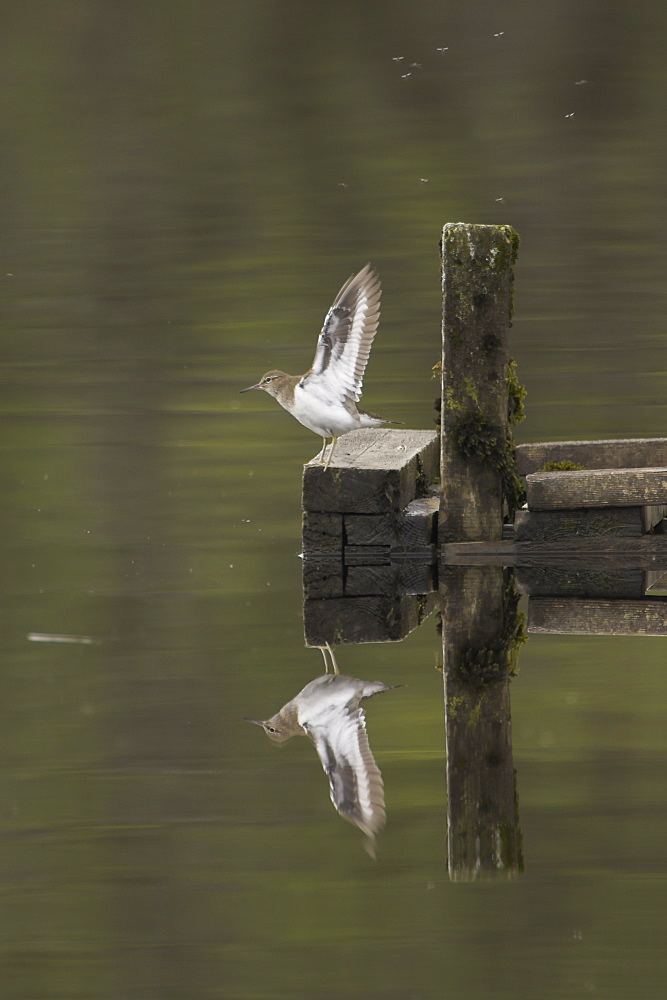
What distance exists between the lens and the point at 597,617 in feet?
22.4

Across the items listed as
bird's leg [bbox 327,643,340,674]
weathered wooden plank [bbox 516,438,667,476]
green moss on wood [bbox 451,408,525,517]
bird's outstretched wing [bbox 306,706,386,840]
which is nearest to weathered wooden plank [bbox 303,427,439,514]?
green moss on wood [bbox 451,408,525,517]

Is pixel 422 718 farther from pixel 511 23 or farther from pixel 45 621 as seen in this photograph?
pixel 511 23

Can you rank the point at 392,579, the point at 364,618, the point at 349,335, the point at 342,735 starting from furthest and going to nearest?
1. the point at 349,335
2. the point at 392,579
3. the point at 364,618
4. the point at 342,735

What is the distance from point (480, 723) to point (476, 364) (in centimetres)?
290

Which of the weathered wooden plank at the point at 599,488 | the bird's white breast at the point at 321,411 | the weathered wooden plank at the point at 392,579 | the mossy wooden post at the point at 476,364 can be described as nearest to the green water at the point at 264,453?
the weathered wooden plank at the point at 392,579

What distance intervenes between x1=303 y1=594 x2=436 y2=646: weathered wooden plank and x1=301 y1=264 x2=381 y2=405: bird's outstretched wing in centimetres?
102

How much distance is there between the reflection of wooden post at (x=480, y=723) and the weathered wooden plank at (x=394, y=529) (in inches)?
14.7

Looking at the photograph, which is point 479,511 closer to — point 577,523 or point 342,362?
point 577,523

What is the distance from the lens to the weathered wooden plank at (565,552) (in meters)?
8.05

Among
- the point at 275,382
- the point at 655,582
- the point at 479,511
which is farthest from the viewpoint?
the point at 275,382

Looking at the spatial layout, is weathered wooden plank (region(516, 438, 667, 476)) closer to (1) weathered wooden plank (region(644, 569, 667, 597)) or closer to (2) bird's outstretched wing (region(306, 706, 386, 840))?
(1) weathered wooden plank (region(644, 569, 667, 597))

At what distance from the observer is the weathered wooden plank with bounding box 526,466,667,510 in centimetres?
794

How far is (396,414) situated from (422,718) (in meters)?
6.61

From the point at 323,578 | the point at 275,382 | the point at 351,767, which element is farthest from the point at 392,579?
the point at 351,767
